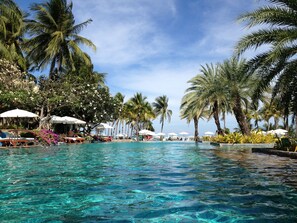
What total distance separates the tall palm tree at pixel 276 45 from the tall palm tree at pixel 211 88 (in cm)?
1284

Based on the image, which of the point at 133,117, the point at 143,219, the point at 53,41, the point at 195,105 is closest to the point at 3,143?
the point at 53,41

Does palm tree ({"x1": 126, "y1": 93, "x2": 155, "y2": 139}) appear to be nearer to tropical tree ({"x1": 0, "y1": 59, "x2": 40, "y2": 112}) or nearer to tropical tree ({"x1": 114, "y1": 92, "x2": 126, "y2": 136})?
tropical tree ({"x1": 114, "y1": 92, "x2": 126, "y2": 136})

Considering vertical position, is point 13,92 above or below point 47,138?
above

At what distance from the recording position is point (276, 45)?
447 inches

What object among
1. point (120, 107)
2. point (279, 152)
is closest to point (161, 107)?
point (120, 107)

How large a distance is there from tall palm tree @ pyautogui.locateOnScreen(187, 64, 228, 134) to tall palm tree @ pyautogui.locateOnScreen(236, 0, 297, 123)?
1284 cm

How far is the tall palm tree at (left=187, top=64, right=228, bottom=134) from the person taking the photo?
86.6 feet

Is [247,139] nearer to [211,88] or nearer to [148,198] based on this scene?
[211,88]

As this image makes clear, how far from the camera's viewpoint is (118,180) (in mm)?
6371

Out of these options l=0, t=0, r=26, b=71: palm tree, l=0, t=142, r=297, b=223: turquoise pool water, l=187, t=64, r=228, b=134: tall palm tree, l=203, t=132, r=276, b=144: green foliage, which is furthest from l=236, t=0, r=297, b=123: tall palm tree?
l=0, t=0, r=26, b=71: palm tree

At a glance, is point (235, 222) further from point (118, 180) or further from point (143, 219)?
point (118, 180)

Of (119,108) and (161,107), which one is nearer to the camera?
(119,108)

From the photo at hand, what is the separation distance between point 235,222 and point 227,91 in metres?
23.8

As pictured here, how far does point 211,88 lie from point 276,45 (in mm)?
15372
